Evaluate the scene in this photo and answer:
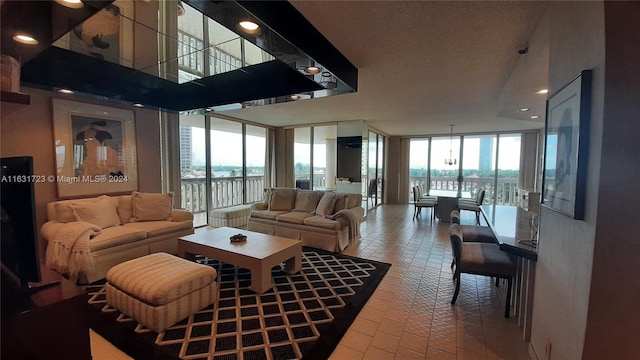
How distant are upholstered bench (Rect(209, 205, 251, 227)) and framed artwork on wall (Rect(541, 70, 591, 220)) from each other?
4.75m

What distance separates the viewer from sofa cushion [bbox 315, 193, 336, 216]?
436 cm

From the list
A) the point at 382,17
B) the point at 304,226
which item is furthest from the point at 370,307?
the point at 382,17

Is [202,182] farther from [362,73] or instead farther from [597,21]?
[597,21]

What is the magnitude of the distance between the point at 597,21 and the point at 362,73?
2.07m

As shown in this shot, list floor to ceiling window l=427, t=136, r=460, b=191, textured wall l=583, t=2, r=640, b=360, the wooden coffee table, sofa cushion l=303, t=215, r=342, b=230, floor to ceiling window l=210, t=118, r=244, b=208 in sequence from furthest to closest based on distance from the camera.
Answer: floor to ceiling window l=427, t=136, r=460, b=191 < floor to ceiling window l=210, t=118, r=244, b=208 < sofa cushion l=303, t=215, r=342, b=230 < the wooden coffee table < textured wall l=583, t=2, r=640, b=360

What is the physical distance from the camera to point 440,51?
2.41 m

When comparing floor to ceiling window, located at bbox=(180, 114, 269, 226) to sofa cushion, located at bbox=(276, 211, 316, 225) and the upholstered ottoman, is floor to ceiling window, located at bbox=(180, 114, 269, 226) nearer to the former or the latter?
sofa cushion, located at bbox=(276, 211, 316, 225)

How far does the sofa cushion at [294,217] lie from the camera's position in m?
4.21

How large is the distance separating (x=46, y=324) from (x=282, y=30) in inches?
80.6

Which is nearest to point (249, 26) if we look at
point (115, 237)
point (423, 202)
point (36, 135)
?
point (115, 237)

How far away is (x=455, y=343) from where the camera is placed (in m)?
1.99

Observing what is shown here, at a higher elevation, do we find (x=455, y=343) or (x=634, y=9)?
(x=634, y=9)

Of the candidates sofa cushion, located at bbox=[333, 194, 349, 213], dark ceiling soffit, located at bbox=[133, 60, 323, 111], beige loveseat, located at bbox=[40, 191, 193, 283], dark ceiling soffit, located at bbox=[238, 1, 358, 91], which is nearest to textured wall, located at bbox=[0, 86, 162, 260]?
beige loveseat, located at bbox=[40, 191, 193, 283]

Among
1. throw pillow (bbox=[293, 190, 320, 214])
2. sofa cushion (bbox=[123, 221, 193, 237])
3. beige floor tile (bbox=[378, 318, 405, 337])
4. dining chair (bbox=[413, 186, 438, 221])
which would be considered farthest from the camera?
dining chair (bbox=[413, 186, 438, 221])
